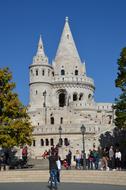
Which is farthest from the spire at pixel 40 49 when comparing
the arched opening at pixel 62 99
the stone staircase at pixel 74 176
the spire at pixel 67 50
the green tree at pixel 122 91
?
the stone staircase at pixel 74 176

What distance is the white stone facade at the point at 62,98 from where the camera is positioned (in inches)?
2307

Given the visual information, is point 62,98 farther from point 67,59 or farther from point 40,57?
point 40,57

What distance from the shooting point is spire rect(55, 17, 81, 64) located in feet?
267

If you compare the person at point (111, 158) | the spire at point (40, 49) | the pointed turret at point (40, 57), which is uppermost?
the spire at point (40, 49)

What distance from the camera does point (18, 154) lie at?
53625 millimetres

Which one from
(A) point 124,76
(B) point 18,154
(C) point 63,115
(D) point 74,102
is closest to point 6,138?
(A) point 124,76

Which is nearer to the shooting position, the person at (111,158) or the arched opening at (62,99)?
the person at (111,158)

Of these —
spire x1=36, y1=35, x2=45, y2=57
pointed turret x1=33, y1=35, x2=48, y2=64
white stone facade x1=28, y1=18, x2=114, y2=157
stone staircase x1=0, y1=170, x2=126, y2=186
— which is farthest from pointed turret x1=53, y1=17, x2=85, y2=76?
stone staircase x1=0, y1=170, x2=126, y2=186

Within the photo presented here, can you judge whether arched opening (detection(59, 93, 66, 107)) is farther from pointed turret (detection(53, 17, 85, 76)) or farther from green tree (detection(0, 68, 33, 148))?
green tree (detection(0, 68, 33, 148))

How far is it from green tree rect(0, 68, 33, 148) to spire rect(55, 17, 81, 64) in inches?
1704

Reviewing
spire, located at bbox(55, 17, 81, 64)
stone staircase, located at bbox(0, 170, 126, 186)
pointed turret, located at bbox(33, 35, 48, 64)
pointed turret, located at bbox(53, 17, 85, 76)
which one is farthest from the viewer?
spire, located at bbox(55, 17, 81, 64)

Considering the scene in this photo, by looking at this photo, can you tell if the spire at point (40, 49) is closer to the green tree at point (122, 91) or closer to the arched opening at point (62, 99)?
the arched opening at point (62, 99)

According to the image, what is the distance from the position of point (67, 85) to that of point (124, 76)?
38.8m

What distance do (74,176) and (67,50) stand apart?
57.9m
